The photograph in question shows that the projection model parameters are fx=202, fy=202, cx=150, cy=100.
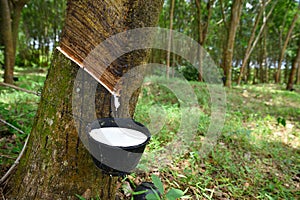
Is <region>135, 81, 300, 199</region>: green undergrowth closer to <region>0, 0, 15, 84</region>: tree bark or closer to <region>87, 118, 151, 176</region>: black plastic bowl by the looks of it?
<region>87, 118, 151, 176</region>: black plastic bowl

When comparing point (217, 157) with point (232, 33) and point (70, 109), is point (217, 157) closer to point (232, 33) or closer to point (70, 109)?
point (70, 109)

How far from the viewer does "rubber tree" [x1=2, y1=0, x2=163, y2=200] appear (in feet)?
3.55

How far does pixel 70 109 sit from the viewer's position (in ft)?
3.79

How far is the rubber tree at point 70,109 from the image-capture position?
108 centimetres

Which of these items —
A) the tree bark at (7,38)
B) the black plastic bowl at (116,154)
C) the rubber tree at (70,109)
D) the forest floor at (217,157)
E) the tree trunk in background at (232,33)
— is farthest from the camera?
the tree trunk in background at (232,33)

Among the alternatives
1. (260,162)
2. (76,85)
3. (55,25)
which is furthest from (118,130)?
(55,25)

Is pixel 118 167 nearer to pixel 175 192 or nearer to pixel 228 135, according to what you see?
pixel 175 192

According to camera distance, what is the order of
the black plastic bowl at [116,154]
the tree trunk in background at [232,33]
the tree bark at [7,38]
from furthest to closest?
the tree trunk in background at [232,33] → the tree bark at [7,38] → the black plastic bowl at [116,154]

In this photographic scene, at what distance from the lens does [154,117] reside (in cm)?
329

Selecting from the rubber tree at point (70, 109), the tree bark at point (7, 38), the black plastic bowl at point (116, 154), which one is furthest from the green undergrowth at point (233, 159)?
the tree bark at point (7, 38)

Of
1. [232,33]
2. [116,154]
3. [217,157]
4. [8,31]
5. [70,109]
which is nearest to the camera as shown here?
[116,154]

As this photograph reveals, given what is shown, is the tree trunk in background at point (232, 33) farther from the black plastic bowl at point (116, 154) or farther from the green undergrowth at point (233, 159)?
the black plastic bowl at point (116, 154)

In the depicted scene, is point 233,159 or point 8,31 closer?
point 233,159

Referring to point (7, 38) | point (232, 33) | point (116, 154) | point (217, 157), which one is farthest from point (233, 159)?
point (232, 33)
